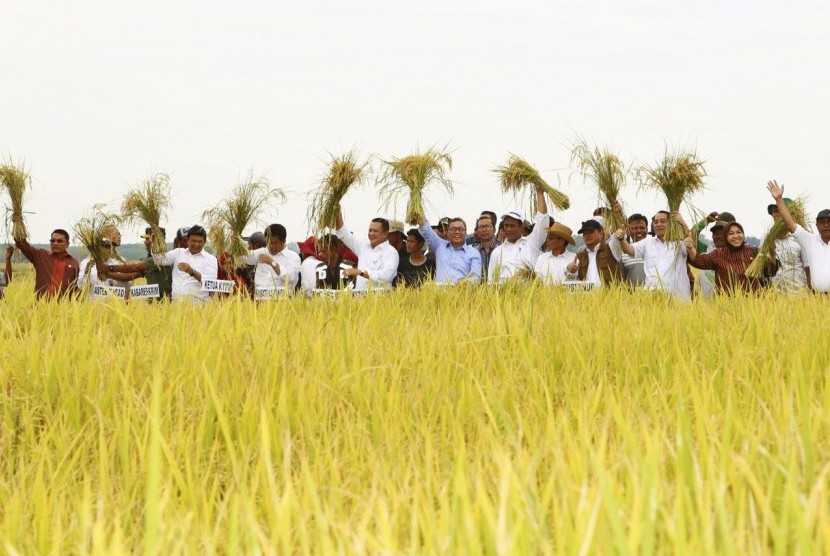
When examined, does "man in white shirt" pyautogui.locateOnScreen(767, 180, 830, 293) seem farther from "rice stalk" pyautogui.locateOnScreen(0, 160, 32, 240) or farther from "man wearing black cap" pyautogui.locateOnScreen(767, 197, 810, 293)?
"rice stalk" pyautogui.locateOnScreen(0, 160, 32, 240)

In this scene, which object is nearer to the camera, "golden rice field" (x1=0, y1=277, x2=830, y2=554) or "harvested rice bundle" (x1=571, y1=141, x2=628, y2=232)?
"golden rice field" (x1=0, y1=277, x2=830, y2=554)

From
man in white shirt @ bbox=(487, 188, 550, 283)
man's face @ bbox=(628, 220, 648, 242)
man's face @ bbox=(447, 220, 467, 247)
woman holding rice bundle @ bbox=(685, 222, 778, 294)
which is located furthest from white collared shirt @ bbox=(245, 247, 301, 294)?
woman holding rice bundle @ bbox=(685, 222, 778, 294)

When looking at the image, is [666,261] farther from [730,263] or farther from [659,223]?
[659,223]

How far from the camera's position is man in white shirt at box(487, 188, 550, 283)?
7.35m

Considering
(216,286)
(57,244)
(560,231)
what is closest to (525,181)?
(560,231)

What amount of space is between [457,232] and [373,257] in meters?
0.84

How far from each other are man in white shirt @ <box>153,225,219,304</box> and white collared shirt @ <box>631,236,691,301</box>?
4005 millimetres

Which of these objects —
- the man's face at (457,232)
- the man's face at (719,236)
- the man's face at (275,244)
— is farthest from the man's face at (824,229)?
the man's face at (275,244)

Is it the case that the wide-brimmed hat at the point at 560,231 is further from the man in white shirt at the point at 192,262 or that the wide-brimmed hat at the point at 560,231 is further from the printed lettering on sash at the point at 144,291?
the printed lettering on sash at the point at 144,291

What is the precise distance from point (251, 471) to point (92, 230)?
598 centimetres

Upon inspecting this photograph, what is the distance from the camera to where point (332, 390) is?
2.97m

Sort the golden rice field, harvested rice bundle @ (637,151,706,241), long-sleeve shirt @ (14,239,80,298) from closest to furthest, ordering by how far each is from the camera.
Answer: the golden rice field → harvested rice bundle @ (637,151,706,241) → long-sleeve shirt @ (14,239,80,298)

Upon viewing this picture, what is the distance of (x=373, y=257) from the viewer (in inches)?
304

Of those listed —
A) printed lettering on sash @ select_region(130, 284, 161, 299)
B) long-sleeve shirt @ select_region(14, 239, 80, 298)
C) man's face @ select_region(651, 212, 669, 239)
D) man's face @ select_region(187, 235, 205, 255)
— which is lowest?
printed lettering on sash @ select_region(130, 284, 161, 299)
